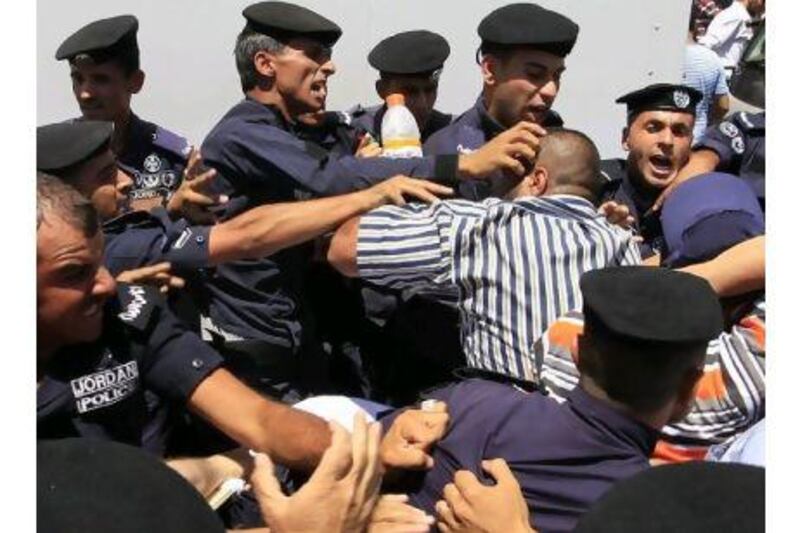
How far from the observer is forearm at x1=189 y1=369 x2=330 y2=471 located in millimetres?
2088

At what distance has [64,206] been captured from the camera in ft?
6.44

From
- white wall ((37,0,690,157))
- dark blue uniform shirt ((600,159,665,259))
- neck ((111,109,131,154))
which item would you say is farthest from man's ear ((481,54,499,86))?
white wall ((37,0,690,157))

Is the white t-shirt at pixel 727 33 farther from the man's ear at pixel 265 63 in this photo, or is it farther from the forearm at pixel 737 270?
the forearm at pixel 737 270

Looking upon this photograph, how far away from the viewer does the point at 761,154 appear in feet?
11.2

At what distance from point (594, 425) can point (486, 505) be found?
22 cm

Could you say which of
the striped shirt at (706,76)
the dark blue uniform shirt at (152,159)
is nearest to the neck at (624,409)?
the dark blue uniform shirt at (152,159)

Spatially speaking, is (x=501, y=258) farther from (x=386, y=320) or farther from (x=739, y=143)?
(x=739, y=143)

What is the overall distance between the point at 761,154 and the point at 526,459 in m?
1.83

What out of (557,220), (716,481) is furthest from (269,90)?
(716,481)

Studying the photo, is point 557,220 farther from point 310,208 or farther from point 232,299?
point 232,299

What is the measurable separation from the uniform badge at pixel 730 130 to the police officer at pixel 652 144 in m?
0.33

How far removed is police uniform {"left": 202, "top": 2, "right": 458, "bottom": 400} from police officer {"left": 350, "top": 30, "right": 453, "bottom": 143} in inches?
50.1

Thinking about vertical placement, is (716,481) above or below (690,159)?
above

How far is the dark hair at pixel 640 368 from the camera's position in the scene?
1864 millimetres
